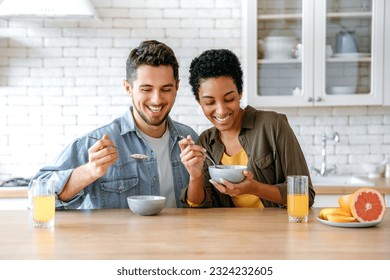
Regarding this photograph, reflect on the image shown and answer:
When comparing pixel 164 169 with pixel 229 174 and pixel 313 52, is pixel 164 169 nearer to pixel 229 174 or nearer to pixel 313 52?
pixel 229 174

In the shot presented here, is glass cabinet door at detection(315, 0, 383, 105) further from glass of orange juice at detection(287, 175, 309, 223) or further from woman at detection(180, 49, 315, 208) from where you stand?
glass of orange juice at detection(287, 175, 309, 223)

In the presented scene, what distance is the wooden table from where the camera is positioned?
1725 mm

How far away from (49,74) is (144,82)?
210 centimetres

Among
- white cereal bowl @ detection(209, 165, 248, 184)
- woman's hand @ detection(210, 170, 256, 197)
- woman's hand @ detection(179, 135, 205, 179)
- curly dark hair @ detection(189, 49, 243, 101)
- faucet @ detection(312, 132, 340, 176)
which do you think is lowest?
faucet @ detection(312, 132, 340, 176)

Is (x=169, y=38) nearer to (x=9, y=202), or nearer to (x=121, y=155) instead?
(x=9, y=202)

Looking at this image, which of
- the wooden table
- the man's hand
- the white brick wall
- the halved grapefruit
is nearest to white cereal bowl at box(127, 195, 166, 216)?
the wooden table

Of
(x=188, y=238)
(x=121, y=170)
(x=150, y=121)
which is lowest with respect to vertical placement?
(x=188, y=238)

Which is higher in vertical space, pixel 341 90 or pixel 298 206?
pixel 341 90

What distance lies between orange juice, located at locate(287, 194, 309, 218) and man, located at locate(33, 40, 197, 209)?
2.49 ft

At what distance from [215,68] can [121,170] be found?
65 centimetres

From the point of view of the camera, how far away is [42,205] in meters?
2.15

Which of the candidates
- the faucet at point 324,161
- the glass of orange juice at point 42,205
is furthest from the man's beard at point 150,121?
the faucet at point 324,161

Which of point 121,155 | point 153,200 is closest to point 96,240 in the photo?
point 153,200

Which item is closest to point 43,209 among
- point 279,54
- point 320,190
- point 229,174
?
point 229,174
